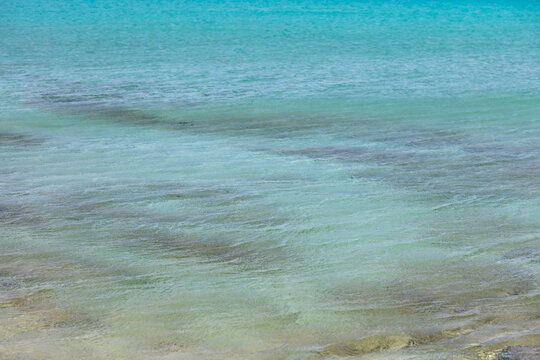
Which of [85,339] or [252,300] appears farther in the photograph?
[252,300]

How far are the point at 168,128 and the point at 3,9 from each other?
2036 cm

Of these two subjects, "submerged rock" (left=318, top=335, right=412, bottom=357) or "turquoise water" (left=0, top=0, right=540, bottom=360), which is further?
"turquoise water" (left=0, top=0, right=540, bottom=360)

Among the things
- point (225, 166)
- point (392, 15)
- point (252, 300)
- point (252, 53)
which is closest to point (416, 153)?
point (225, 166)

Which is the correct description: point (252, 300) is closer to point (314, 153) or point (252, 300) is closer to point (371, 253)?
point (371, 253)

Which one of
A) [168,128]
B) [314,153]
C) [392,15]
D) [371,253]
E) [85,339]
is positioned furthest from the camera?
[392,15]

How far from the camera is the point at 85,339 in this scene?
323 cm

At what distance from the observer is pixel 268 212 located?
197 inches

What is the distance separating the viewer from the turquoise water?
3.35 meters

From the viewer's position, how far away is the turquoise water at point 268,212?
11.0 feet

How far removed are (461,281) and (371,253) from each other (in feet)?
2.04

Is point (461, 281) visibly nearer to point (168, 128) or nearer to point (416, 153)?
point (416, 153)

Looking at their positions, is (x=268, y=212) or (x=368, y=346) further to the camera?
(x=268, y=212)

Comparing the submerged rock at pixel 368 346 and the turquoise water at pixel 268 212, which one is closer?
the submerged rock at pixel 368 346

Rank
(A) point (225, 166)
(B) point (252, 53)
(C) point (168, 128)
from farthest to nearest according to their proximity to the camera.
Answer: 1. (B) point (252, 53)
2. (C) point (168, 128)
3. (A) point (225, 166)
